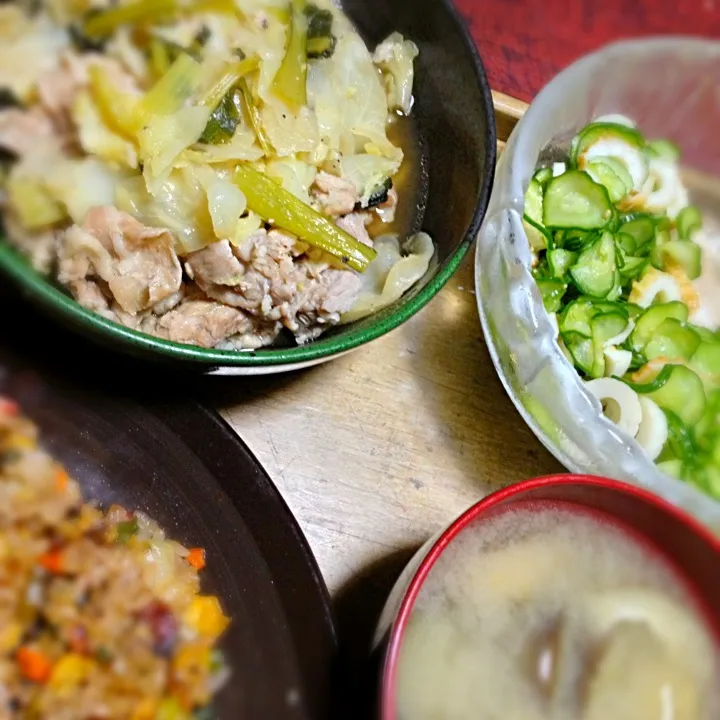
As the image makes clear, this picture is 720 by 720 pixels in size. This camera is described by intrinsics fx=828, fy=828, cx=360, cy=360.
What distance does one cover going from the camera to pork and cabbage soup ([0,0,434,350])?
1.01m

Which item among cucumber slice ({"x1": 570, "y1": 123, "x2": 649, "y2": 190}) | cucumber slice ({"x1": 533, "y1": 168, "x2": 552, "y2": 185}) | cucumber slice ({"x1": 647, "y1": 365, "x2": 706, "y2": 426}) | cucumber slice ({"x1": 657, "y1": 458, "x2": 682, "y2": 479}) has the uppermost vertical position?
cucumber slice ({"x1": 570, "y1": 123, "x2": 649, "y2": 190})

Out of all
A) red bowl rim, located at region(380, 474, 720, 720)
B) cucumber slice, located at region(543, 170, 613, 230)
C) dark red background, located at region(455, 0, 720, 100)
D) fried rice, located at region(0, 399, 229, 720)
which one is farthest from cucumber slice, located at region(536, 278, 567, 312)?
fried rice, located at region(0, 399, 229, 720)

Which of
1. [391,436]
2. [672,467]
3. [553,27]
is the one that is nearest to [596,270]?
[672,467]

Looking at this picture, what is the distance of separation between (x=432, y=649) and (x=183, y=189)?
2.39ft

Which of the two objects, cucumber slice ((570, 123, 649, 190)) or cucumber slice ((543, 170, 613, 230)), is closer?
cucumber slice ((543, 170, 613, 230))

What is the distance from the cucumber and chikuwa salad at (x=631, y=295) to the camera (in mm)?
1528

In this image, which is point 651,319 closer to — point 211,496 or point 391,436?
point 391,436

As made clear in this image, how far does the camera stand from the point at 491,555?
1178 mm

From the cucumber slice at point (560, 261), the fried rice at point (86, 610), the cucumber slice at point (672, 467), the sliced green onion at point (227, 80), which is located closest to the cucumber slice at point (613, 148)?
the cucumber slice at point (560, 261)

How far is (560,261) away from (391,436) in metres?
0.48

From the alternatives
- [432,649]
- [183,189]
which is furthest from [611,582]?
[183,189]

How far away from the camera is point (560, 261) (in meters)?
1.58

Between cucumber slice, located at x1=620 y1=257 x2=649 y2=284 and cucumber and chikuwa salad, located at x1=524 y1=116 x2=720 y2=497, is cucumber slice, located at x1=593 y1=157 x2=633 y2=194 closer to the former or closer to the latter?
cucumber and chikuwa salad, located at x1=524 y1=116 x2=720 y2=497

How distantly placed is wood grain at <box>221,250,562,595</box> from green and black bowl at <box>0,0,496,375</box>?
0.13 metres
